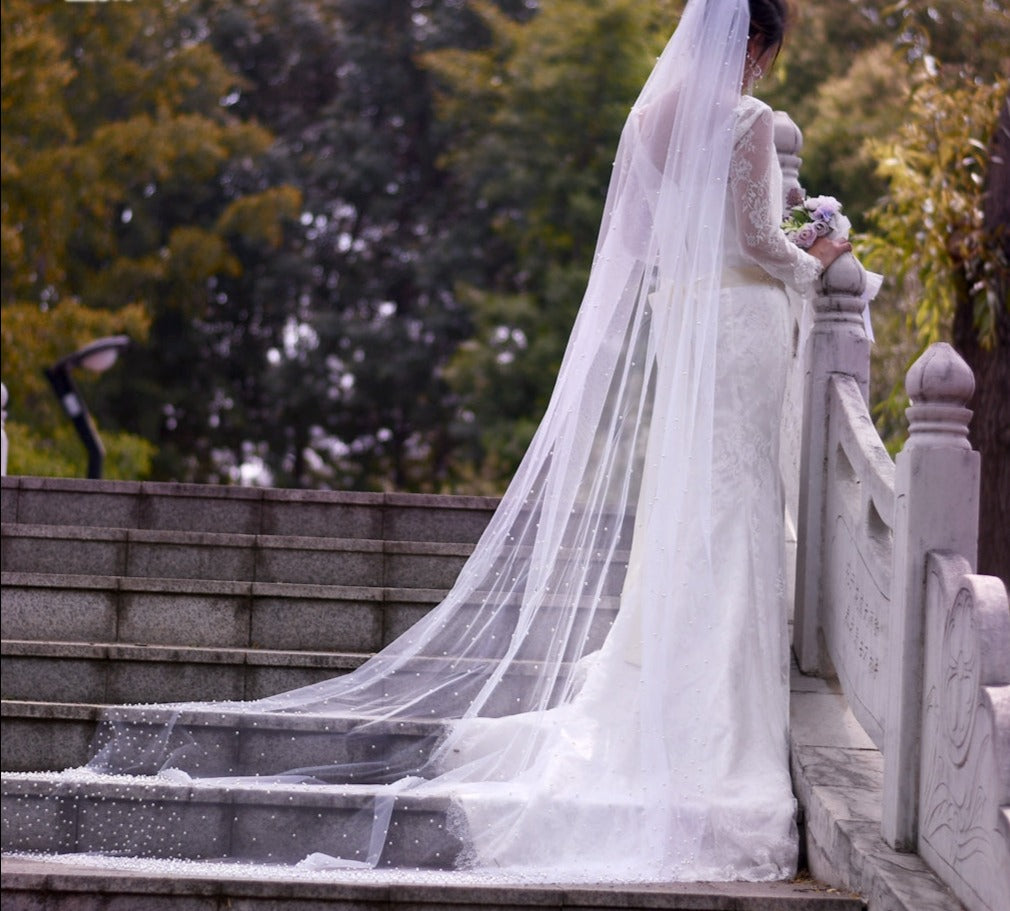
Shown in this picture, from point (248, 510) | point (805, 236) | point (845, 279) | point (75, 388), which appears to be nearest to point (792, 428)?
point (845, 279)

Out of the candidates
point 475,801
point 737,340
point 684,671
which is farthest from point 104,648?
point 737,340

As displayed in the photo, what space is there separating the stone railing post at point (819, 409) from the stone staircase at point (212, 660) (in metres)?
1.04

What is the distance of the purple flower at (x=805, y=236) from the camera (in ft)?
14.2

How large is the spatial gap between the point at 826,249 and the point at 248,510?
2.91m

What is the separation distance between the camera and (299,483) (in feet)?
75.0

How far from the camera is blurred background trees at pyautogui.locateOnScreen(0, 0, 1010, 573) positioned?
16.6m

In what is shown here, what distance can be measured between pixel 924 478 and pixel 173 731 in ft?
6.91

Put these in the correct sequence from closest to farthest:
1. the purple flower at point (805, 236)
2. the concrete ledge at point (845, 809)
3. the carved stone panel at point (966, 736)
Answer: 1. the carved stone panel at point (966, 736)
2. the concrete ledge at point (845, 809)
3. the purple flower at point (805, 236)

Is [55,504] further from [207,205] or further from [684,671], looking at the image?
[207,205]

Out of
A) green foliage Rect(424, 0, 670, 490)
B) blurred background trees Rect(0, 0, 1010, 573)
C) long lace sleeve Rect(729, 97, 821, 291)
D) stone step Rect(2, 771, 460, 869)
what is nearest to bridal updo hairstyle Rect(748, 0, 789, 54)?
long lace sleeve Rect(729, 97, 821, 291)

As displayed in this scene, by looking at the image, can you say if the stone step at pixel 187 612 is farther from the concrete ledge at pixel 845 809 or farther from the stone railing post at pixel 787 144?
the stone railing post at pixel 787 144

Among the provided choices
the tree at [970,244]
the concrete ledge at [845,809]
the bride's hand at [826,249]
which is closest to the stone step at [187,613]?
the concrete ledge at [845,809]

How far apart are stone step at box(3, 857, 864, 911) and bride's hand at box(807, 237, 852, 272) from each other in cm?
196

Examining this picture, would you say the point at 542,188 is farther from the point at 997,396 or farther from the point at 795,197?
the point at 795,197
